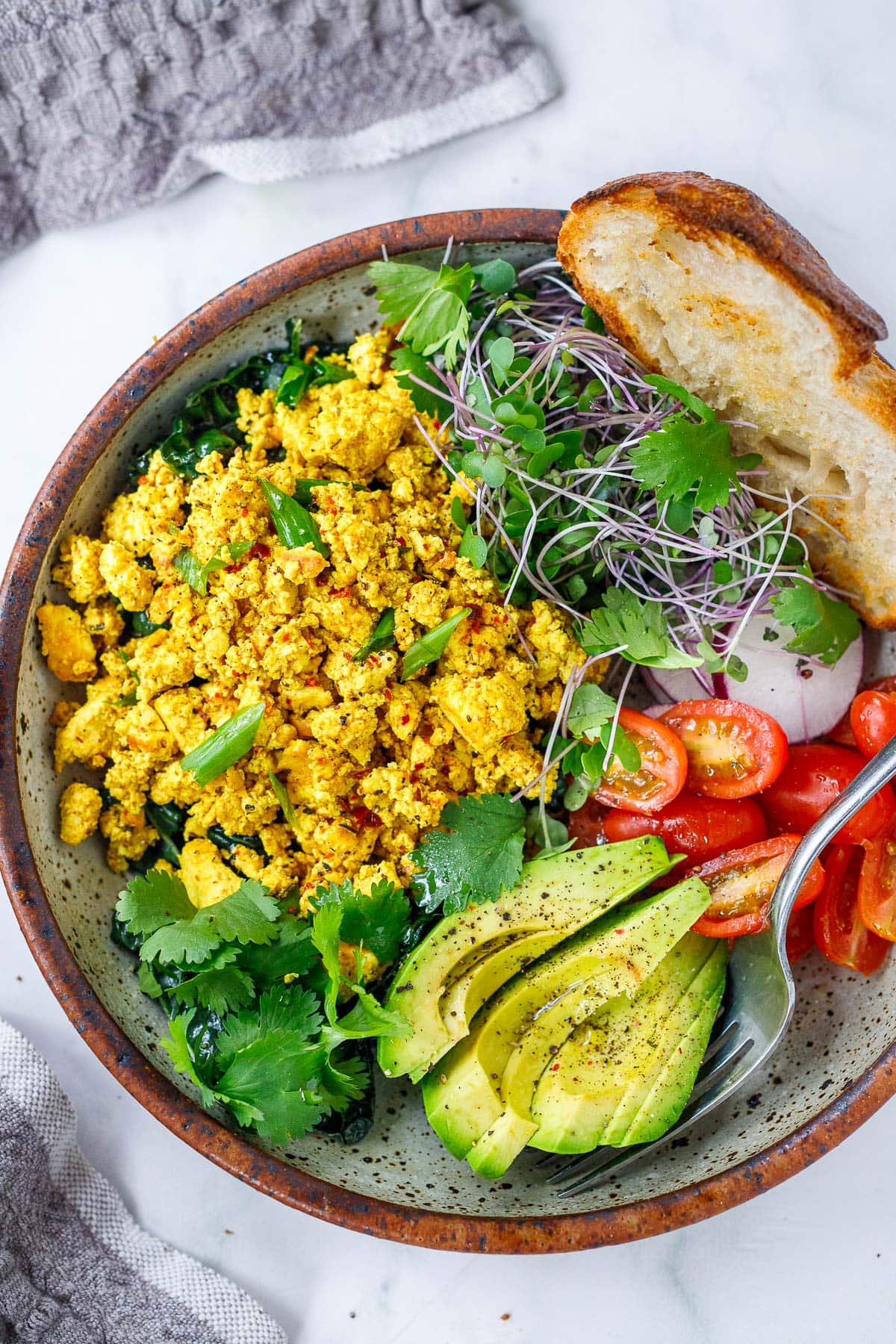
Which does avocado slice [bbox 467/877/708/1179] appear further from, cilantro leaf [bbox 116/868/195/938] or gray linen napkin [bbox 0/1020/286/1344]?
gray linen napkin [bbox 0/1020/286/1344]

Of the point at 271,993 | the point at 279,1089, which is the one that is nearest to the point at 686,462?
the point at 271,993

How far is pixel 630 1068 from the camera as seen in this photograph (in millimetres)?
2002

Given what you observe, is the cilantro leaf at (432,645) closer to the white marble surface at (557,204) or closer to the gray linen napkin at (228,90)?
the white marble surface at (557,204)

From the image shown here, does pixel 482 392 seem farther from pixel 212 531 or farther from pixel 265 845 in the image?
pixel 265 845

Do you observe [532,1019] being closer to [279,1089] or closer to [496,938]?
[496,938]

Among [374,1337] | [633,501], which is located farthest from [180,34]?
[374,1337]

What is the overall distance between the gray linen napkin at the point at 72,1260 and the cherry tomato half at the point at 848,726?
1.77m

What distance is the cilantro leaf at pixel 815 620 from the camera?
2.12 metres

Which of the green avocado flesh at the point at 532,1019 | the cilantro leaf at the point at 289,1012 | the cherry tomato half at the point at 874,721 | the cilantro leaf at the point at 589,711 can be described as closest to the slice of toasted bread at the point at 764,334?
the cherry tomato half at the point at 874,721

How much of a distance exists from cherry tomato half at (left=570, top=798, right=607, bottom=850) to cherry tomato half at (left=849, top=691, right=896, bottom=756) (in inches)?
21.4

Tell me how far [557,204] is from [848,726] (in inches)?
54.4

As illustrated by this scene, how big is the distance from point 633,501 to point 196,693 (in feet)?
3.27

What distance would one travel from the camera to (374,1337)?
234cm

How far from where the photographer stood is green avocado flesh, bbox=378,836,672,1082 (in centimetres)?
192
